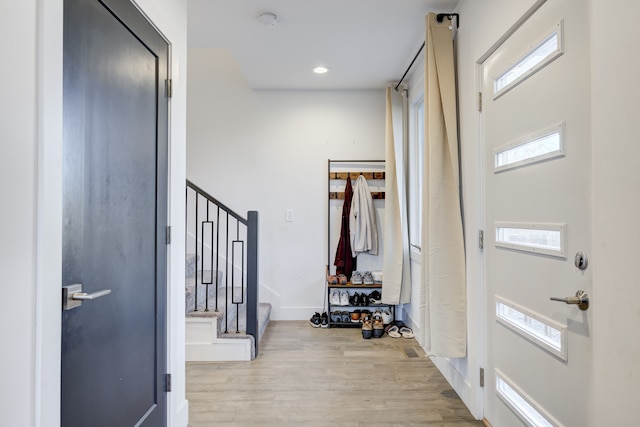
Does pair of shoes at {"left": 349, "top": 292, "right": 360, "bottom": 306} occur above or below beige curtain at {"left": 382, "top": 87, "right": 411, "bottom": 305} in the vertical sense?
below

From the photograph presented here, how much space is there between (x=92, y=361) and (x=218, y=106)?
3206 millimetres

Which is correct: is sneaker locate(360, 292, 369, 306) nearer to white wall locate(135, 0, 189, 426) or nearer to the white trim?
the white trim

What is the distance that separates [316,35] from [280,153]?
150cm

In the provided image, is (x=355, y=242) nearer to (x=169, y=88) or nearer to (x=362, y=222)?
(x=362, y=222)

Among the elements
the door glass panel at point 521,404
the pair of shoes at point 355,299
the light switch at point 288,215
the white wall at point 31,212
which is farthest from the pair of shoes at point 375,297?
the white wall at point 31,212

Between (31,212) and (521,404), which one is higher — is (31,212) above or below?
above

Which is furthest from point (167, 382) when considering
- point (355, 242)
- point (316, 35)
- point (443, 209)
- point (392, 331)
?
point (316, 35)

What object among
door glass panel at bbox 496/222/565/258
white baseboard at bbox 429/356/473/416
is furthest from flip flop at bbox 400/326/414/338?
door glass panel at bbox 496/222/565/258

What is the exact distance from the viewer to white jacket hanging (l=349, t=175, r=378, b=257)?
3666 millimetres

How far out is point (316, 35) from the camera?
8.55 ft

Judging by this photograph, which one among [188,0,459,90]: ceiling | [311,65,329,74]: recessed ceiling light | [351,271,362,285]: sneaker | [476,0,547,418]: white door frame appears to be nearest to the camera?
[476,0,547,418]: white door frame

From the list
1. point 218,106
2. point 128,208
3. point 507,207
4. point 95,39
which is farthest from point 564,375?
point 218,106

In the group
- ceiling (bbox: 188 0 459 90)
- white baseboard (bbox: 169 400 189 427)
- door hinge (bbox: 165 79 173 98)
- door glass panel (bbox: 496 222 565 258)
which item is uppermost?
ceiling (bbox: 188 0 459 90)

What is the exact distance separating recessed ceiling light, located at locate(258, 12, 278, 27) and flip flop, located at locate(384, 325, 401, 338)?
9.29ft
